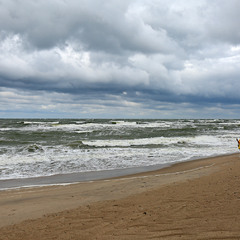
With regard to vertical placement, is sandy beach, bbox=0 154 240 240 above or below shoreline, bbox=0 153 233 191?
above

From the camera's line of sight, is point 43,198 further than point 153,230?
Yes

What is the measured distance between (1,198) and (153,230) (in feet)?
15.5

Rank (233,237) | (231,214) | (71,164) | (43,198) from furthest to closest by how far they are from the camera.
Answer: (71,164) → (43,198) → (231,214) → (233,237)

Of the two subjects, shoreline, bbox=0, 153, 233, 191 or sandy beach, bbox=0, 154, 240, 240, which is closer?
sandy beach, bbox=0, 154, 240, 240

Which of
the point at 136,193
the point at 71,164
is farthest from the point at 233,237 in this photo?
the point at 71,164

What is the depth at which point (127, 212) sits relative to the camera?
458cm

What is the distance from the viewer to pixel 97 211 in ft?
15.6

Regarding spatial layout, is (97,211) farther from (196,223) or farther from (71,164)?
(71,164)

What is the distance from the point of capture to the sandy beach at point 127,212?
3.68m

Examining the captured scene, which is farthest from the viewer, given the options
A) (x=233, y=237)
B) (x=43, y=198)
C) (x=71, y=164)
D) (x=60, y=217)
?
(x=71, y=164)

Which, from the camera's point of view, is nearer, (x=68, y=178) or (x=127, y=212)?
(x=127, y=212)

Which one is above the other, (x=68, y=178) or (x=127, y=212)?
(x=127, y=212)

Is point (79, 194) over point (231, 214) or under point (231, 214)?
under

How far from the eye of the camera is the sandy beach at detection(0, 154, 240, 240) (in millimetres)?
3676
